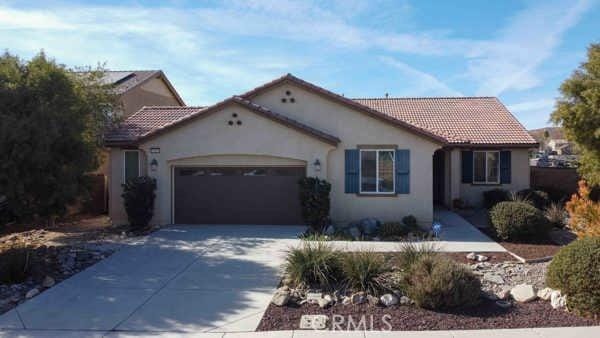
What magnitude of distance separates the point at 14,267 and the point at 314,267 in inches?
226

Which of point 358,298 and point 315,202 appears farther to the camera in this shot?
point 315,202

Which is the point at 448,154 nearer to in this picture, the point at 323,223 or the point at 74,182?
the point at 323,223

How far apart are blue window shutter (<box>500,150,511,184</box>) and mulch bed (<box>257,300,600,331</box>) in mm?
13792

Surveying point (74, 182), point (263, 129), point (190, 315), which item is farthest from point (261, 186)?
point (190, 315)

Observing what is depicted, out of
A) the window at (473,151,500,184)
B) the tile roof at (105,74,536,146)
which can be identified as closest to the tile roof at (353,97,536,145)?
the tile roof at (105,74,536,146)

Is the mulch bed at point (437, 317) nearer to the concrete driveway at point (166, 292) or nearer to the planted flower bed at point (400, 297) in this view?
the planted flower bed at point (400, 297)

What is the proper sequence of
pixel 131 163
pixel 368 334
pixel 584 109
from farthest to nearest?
1. pixel 131 163
2. pixel 584 109
3. pixel 368 334

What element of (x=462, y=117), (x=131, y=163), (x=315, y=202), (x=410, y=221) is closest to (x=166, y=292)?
(x=315, y=202)

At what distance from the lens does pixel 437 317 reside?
709cm

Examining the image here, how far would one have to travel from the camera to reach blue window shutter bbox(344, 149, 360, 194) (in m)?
15.8

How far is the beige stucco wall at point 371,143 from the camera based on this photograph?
15.6 m

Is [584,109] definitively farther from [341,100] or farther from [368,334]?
[368,334]

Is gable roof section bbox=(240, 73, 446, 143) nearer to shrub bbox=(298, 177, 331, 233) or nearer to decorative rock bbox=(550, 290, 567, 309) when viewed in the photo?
shrub bbox=(298, 177, 331, 233)

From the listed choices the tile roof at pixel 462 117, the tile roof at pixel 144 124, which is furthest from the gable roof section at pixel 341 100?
the tile roof at pixel 462 117
